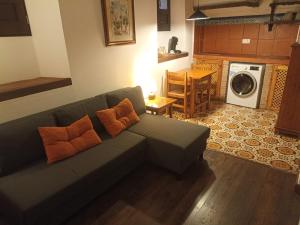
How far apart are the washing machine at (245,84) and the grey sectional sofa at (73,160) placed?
7.30 ft

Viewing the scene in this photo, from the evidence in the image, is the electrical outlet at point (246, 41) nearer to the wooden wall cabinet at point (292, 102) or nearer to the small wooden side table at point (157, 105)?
the wooden wall cabinet at point (292, 102)

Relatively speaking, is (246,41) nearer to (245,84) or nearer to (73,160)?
(245,84)

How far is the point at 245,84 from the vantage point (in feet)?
14.2

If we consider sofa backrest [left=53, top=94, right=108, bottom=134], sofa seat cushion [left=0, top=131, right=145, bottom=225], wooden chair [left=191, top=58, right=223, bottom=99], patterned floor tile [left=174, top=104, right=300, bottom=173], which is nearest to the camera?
sofa seat cushion [left=0, top=131, right=145, bottom=225]

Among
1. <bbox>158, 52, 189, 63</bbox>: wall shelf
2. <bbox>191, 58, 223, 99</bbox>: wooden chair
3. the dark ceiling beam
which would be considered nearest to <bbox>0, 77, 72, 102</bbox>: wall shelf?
<bbox>158, 52, 189, 63</bbox>: wall shelf

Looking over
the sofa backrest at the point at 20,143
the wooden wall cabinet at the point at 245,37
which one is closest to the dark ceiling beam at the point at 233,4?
the wooden wall cabinet at the point at 245,37

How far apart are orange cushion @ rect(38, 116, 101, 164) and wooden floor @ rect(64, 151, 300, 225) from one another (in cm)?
53

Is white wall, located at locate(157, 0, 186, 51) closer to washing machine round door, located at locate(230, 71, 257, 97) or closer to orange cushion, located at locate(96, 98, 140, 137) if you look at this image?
washing machine round door, located at locate(230, 71, 257, 97)

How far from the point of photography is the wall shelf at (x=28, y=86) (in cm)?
203

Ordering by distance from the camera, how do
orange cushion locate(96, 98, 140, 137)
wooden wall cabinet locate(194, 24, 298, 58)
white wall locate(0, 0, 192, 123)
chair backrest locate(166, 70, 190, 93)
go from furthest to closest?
wooden wall cabinet locate(194, 24, 298, 58)
chair backrest locate(166, 70, 190, 93)
orange cushion locate(96, 98, 140, 137)
white wall locate(0, 0, 192, 123)

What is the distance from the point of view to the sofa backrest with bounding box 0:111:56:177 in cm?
178

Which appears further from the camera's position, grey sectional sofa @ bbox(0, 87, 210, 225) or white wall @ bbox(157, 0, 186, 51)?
white wall @ bbox(157, 0, 186, 51)

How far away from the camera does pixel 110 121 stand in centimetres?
246

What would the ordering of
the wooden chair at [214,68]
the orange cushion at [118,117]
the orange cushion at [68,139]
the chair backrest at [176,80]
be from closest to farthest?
the orange cushion at [68,139] → the orange cushion at [118,117] → the chair backrest at [176,80] → the wooden chair at [214,68]
